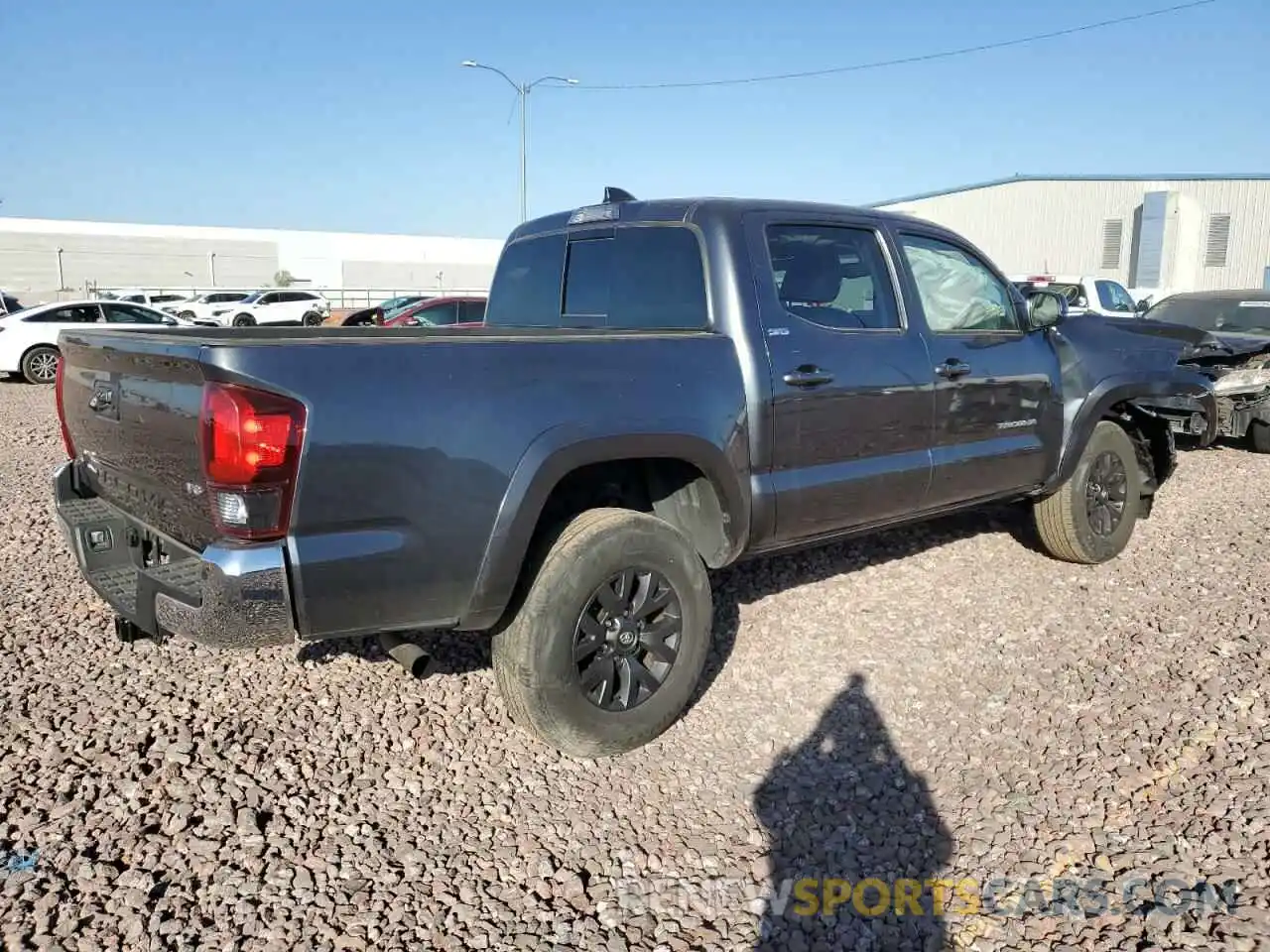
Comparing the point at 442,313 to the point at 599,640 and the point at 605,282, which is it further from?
the point at 599,640

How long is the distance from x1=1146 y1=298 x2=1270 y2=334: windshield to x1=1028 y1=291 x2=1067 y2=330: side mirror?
624 centimetres

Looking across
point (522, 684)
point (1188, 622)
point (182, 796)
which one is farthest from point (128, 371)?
point (1188, 622)

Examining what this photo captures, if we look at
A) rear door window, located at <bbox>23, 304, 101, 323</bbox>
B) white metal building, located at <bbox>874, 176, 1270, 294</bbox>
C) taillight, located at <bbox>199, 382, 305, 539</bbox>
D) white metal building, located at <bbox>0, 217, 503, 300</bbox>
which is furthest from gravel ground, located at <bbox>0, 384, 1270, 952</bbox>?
white metal building, located at <bbox>0, 217, 503, 300</bbox>

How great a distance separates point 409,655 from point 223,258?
63446 millimetres

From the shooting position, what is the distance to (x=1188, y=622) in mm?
4715

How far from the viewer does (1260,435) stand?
360 inches

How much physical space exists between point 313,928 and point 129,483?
61.9 inches

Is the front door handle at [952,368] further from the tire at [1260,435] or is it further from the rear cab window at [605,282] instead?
the tire at [1260,435]

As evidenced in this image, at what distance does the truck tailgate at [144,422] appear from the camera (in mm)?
2725

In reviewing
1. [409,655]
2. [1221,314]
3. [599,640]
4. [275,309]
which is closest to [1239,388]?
[1221,314]

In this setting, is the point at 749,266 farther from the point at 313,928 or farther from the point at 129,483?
the point at 313,928

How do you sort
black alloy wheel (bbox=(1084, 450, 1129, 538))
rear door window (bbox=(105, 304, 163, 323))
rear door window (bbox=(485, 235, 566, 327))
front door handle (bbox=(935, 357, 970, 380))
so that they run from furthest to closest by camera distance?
rear door window (bbox=(105, 304, 163, 323)) < black alloy wheel (bbox=(1084, 450, 1129, 538)) < rear door window (bbox=(485, 235, 566, 327)) < front door handle (bbox=(935, 357, 970, 380))

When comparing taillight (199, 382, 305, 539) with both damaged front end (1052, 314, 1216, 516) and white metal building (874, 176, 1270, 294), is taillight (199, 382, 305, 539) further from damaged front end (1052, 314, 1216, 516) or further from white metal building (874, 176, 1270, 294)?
white metal building (874, 176, 1270, 294)

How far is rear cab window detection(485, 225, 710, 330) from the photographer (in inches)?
153
